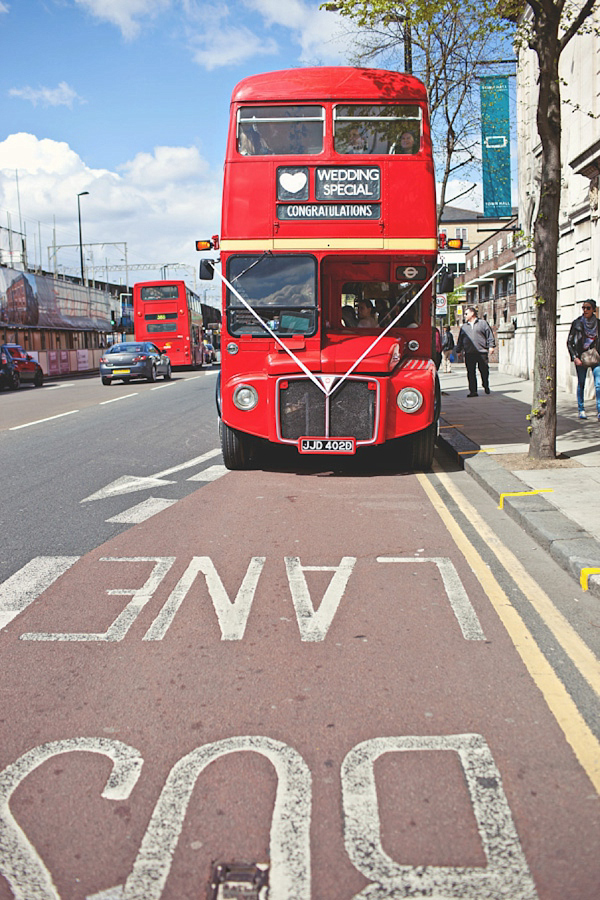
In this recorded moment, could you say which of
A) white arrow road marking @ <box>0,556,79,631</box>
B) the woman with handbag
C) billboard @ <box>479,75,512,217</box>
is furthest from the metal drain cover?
billboard @ <box>479,75,512,217</box>

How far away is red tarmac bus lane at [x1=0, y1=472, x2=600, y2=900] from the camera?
2.58m

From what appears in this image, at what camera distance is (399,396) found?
962 cm

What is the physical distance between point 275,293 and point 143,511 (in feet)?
11.1

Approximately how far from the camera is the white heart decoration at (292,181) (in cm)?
991

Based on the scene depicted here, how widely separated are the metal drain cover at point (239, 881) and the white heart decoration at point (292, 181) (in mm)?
8445

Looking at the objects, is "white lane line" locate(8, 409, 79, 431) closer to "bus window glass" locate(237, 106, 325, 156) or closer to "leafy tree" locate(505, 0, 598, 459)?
"bus window glass" locate(237, 106, 325, 156)

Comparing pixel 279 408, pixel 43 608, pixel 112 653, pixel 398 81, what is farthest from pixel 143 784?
pixel 398 81

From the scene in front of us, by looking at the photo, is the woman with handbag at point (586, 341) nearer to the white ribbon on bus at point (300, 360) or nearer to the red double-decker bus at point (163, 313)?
the white ribbon on bus at point (300, 360)

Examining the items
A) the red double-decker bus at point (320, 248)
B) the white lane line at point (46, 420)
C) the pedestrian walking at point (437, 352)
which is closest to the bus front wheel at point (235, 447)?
the red double-decker bus at point (320, 248)

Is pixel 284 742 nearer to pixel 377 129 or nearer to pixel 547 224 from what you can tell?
pixel 547 224

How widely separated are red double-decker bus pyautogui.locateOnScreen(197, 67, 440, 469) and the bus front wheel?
2cm

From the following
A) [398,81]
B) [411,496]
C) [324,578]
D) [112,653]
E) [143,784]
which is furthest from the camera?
[398,81]

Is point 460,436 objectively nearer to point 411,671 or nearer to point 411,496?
point 411,496

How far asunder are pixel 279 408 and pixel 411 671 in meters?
Answer: 5.75
